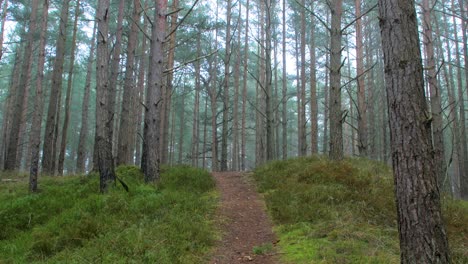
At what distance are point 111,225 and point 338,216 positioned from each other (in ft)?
12.7

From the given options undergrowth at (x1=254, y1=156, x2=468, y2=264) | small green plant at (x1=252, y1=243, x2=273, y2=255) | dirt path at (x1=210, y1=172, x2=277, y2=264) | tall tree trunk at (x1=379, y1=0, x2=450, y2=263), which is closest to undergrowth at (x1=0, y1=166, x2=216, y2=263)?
dirt path at (x1=210, y1=172, x2=277, y2=264)

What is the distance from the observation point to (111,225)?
5938 millimetres

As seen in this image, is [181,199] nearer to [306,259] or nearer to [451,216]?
[306,259]

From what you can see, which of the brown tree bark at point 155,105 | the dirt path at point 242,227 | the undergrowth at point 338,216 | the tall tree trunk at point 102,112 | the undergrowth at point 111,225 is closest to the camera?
the undergrowth at point 338,216

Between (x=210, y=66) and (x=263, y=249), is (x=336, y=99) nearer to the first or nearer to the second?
(x=263, y=249)

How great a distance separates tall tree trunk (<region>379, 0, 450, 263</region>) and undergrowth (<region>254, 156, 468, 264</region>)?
1.03 metres

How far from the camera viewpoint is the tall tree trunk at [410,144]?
10.7ft

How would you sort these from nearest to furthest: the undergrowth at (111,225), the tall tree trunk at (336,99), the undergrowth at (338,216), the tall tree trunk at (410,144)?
the tall tree trunk at (410,144), the undergrowth at (338,216), the undergrowth at (111,225), the tall tree trunk at (336,99)

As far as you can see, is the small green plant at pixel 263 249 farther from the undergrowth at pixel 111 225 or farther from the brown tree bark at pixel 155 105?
the brown tree bark at pixel 155 105

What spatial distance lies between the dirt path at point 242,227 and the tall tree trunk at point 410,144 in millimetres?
2046

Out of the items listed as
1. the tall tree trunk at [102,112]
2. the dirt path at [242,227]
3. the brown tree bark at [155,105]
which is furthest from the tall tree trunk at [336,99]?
the tall tree trunk at [102,112]

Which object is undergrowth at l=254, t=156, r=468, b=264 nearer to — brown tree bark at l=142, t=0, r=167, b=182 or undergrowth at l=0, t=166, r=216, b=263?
undergrowth at l=0, t=166, r=216, b=263

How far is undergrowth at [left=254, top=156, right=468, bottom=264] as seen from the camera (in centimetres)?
464

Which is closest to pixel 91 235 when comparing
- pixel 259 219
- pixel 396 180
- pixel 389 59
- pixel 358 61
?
pixel 259 219
